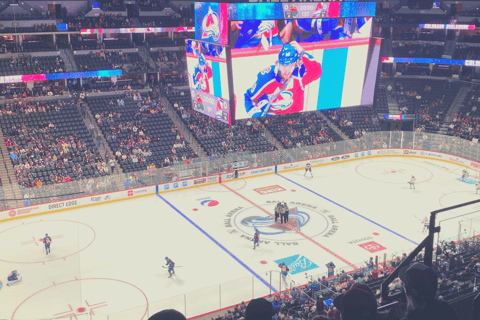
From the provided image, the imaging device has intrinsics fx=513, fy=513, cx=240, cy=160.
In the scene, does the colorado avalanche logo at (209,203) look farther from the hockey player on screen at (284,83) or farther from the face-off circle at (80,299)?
the face-off circle at (80,299)

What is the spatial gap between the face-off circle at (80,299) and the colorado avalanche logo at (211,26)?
551 inches

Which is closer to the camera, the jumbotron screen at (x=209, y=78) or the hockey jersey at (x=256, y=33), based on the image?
the hockey jersey at (x=256, y=33)

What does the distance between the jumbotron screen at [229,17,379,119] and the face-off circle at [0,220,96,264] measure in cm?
1054

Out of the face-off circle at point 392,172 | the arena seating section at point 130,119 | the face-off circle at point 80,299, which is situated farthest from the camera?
the face-off circle at point 392,172

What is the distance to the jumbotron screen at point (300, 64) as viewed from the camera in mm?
28016

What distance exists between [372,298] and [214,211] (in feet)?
87.5

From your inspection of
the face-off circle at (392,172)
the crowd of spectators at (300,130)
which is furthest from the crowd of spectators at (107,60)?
the face-off circle at (392,172)

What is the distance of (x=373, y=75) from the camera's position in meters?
32.3

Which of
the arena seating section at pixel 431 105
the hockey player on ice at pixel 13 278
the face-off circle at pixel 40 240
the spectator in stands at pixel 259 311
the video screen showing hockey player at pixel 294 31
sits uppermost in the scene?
the video screen showing hockey player at pixel 294 31

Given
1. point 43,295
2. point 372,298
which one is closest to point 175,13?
point 43,295

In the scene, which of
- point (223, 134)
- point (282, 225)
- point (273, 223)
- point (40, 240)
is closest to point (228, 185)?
point (223, 134)

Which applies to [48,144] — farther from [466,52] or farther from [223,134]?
[466,52]

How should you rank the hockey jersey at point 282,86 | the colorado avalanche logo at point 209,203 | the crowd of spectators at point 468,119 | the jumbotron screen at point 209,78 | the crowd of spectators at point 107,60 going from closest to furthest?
the jumbotron screen at point 209,78 < the hockey jersey at point 282,86 < the colorado avalanche logo at point 209,203 < the crowd of spectators at point 107,60 < the crowd of spectators at point 468,119

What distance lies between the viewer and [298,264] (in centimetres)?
2325
